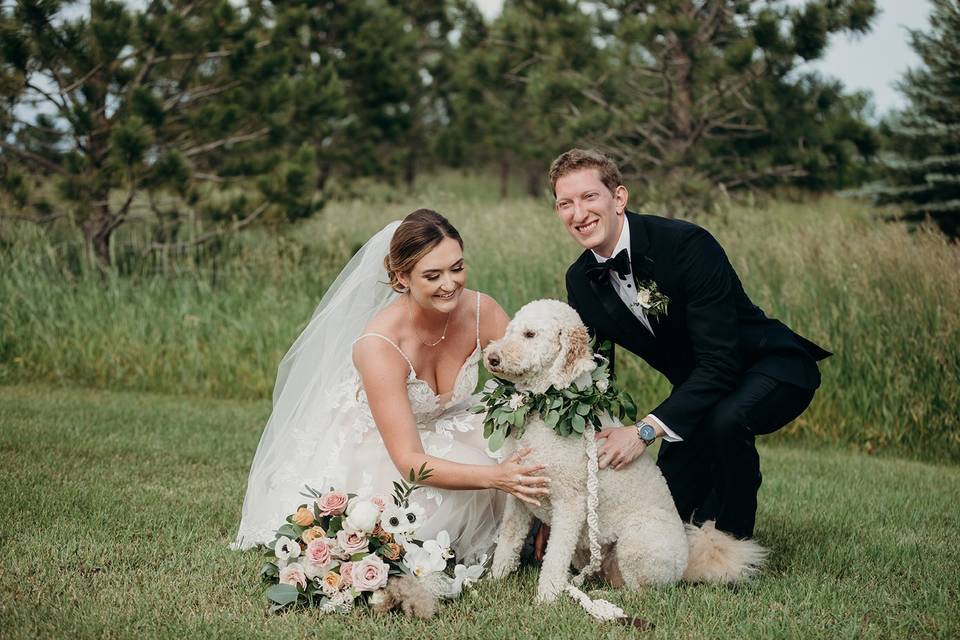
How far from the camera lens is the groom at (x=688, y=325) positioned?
3.95 metres

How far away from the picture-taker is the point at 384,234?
4809mm

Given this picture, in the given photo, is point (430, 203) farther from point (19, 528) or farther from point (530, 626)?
point (530, 626)

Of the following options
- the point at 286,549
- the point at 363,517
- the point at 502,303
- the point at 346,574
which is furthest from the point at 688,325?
the point at 502,303

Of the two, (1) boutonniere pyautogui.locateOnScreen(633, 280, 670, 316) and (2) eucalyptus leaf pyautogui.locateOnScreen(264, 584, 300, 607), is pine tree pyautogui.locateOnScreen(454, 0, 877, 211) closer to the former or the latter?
(1) boutonniere pyautogui.locateOnScreen(633, 280, 670, 316)

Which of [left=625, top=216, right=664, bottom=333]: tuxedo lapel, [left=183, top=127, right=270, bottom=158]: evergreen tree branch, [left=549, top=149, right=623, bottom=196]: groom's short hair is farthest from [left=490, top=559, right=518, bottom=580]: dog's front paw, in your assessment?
[left=183, top=127, right=270, bottom=158]: evergreen tree branch

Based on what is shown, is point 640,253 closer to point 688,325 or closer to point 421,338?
point 688,325

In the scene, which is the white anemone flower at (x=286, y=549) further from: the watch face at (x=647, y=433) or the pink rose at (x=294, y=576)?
the watch face at (x=647, y=433)

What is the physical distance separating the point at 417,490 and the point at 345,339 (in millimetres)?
982

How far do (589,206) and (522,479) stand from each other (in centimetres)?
121

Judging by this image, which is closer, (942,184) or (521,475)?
(521,475)

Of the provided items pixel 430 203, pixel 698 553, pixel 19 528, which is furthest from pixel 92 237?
pixel 698 553

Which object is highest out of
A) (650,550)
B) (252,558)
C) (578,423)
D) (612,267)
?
(612,267)

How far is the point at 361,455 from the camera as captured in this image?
13.8 ft

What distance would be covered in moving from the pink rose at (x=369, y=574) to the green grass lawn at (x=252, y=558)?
124 mm
